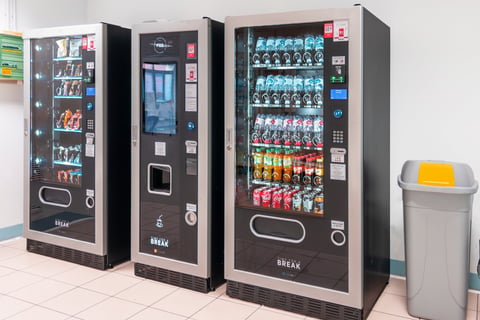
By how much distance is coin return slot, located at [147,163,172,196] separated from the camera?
391cm

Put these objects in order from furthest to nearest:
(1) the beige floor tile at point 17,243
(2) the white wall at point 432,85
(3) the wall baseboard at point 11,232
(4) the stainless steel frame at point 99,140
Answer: (3) the wall baseboard at point 11,232 → (1) the beige floor tile at point 17,243 → (4) the stainless steel frame at point 99,140 → (2) the white wall at point 432,85

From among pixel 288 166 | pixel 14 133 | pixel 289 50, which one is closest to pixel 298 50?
pixel 289 50

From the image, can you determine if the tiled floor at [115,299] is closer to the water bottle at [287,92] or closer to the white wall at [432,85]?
the white wall at [432,85]

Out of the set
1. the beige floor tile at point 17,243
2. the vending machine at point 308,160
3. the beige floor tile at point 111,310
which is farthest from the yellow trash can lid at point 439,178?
the beige floor tile at point 17,243

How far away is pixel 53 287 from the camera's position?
3.83 metres

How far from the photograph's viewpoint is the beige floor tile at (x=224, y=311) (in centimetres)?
330

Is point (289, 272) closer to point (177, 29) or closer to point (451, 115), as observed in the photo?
point (451, 115)

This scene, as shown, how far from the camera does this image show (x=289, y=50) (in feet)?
11.3

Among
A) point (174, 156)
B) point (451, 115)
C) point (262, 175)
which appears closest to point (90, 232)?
point (174, 156)

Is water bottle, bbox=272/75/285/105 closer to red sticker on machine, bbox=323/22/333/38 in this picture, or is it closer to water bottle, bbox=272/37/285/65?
water bottle, bbox=272/37/285/65

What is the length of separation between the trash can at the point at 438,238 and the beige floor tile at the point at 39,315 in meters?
2.46

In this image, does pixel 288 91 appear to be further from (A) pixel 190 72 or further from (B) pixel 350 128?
(A) pixel 190 72

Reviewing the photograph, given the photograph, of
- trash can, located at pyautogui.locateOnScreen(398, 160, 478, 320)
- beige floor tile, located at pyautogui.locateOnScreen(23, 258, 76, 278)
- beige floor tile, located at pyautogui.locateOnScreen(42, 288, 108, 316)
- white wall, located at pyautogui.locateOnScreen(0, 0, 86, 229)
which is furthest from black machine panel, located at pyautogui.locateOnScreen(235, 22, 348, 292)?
white wall, located at pyautogui.locateOnScreen(0, 0, 86, 229)

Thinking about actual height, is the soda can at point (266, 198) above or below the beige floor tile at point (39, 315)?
above
